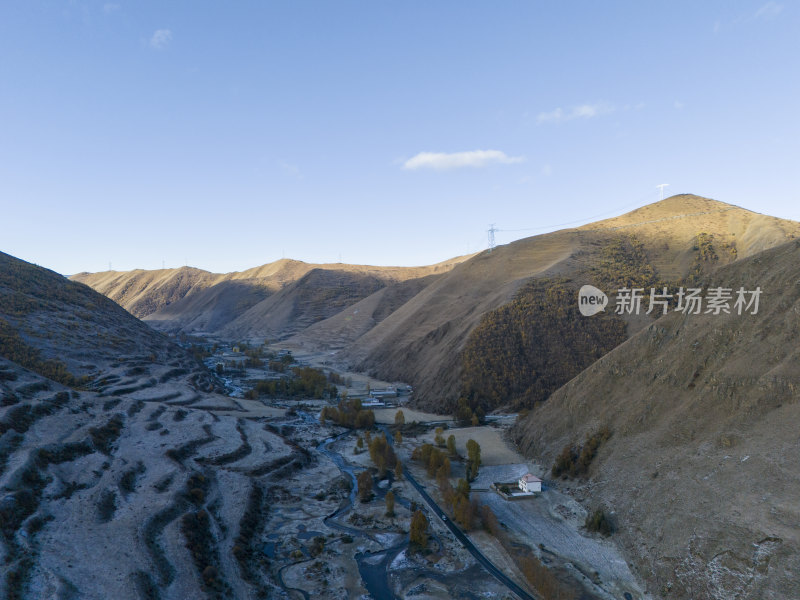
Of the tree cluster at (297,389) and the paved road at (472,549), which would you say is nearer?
the paved road at (472,549)

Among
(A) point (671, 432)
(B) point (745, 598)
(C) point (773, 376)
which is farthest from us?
(A) point (671, 432)

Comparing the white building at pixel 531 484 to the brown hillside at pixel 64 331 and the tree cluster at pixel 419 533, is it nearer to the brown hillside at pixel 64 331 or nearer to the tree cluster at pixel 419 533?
the tree cluster at pixel 419 533

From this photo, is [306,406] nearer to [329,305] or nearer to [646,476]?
[646,476]

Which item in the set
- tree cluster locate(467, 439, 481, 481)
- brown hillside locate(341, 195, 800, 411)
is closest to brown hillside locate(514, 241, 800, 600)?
tree cluster locate(467, 439, 481, 481)

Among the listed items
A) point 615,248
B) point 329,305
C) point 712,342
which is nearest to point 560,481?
point 712,342

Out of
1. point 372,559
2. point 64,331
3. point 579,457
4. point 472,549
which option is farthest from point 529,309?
point 64,331

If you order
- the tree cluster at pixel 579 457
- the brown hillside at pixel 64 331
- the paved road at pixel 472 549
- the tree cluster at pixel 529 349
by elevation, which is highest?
the brown hillside at pixel 64 331

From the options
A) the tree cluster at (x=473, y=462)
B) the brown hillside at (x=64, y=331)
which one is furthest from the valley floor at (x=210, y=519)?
the brown hillside at (x=64, y=331)
